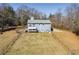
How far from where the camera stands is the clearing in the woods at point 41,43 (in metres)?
4.08

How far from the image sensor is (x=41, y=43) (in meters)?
4.10

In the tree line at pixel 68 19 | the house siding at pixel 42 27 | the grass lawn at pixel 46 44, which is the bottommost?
the grass lawn at pixel 46 44

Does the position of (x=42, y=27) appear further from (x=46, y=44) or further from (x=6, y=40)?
(x=6, y=40)

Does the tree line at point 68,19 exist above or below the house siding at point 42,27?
above

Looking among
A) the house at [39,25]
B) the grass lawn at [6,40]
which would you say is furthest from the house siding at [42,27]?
the grass lawn at [6,40]

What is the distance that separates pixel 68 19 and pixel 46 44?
1.05ft

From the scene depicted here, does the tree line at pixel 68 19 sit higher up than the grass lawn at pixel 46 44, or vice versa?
the tree line at pixel 68 19

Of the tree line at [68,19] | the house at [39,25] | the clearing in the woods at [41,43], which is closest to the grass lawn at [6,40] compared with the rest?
the clearing in the woods at [41,43]

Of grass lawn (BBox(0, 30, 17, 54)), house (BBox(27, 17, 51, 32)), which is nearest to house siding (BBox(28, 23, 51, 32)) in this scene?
house (BBox(27, 17, 51, 32))

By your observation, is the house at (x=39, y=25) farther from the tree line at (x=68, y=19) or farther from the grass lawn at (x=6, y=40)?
the grass lawn at (x=6, y=40)

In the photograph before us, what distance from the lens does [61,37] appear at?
13.5 feet

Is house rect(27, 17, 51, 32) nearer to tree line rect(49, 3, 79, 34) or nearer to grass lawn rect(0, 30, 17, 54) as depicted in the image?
tree line rect(49, 3, 79, 34)

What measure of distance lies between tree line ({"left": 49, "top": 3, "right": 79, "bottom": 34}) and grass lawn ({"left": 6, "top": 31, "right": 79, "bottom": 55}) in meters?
0.07

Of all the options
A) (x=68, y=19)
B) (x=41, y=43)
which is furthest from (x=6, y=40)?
(x=68, y=19)
